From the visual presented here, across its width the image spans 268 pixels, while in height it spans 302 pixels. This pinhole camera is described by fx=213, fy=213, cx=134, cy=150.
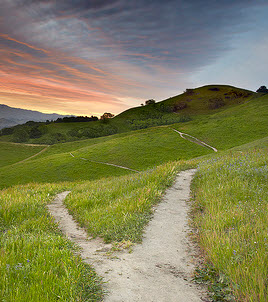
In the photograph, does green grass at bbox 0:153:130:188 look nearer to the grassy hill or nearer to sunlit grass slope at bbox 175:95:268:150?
sunlit grass slope at bbox 175:95:268:150

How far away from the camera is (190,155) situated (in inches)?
2169

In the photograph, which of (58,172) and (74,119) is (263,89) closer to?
(74,119)

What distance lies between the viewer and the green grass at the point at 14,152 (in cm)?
8393

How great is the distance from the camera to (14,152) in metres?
95.2

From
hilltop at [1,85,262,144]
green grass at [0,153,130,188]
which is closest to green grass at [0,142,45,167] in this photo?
hilltop at [1,85,262,144]

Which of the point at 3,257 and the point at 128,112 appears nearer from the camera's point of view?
the point at 3,257

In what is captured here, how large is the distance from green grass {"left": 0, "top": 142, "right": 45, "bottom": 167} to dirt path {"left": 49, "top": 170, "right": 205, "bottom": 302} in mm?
86821

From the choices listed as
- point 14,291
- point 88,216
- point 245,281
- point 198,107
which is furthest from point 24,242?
point 198,107

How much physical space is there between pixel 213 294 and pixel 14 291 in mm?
3471

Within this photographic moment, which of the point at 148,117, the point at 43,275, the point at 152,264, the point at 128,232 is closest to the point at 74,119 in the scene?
the point at 148,117

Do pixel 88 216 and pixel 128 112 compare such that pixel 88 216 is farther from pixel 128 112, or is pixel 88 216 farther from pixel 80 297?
pixel 128 112

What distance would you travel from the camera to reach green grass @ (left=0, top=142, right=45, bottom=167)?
8393 cm

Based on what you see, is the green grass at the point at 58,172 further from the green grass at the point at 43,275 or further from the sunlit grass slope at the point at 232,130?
the green grass at the point at 43,275

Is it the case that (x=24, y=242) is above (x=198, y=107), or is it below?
below
